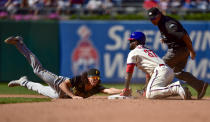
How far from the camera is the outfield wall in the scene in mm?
14359

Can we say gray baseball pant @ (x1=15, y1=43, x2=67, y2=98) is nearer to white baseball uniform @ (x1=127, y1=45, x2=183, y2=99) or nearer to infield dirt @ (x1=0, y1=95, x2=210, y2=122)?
infield dirt @ (x1=0, y1=95, x2=210, y2=122)

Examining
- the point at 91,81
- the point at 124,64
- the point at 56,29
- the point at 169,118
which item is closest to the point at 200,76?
the point at 124,64

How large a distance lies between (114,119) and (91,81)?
2.23 meters

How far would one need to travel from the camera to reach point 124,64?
14.3m

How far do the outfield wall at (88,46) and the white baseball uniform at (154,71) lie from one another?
6017 mm

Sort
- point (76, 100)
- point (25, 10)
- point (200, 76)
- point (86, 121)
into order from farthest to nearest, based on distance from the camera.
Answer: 1. point (25, 10)
2. point (200, 76)
3. point (76, 100)
4. point (86, 121)

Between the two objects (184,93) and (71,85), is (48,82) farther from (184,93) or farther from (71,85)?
(184,93)

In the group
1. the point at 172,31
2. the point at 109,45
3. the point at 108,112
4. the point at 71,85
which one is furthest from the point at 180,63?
the point at 109,45

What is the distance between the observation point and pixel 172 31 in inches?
347

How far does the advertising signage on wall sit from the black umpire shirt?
519 cm

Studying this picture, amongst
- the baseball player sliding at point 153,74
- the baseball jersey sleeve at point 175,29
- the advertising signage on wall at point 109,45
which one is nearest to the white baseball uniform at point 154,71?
the baseball player sliding at point 153,74

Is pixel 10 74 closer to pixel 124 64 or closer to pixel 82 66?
pixel 82 66

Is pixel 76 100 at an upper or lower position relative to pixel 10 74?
upper

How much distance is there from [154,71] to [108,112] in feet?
6.83
